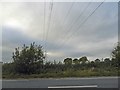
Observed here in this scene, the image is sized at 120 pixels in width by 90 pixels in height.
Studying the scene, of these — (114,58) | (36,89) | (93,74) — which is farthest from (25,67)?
(36,89)

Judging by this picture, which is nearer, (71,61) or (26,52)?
(26,52)

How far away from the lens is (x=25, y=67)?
36094 mm

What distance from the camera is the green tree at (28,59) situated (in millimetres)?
35938

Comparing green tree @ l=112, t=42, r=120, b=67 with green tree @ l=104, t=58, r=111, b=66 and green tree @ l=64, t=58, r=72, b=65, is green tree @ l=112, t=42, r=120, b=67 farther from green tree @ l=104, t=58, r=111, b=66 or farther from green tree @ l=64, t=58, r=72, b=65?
green tree @ l=64, t=58, r=72, b=65

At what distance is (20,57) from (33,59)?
1832mm

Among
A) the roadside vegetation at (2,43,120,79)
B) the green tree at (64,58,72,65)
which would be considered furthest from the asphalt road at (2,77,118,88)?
the green tree at (64,58,72,65)

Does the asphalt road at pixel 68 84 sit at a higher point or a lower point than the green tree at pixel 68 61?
lower

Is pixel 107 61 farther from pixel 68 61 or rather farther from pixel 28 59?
pixel 28 59

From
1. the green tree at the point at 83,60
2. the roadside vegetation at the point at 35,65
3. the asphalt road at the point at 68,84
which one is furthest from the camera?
the green tree at the point at 83,60

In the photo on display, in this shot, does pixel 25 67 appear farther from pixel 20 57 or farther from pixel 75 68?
pixel 75 68

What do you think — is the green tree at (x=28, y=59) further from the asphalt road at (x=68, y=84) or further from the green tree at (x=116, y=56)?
the asphalt road at (x=68, y=84)

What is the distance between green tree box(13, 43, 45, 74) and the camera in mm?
35938

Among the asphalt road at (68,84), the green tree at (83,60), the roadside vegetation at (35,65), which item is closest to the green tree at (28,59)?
the roadside vegetation at (35,65)

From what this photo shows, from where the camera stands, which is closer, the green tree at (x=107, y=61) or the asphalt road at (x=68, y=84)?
the asphalt road at (x=68, y=84)
